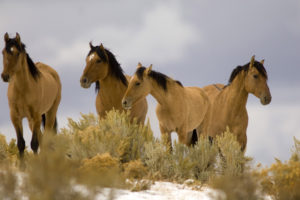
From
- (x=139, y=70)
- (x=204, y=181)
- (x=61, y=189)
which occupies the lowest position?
(x=61, y=189)

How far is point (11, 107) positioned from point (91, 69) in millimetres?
1834

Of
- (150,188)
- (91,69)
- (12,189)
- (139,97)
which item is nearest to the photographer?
(12,189)

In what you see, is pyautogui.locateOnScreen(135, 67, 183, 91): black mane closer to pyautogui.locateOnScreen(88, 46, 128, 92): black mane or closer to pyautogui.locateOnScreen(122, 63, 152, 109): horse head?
pyautogui.locateOnScreen(122, 63, 152, 109): horse head

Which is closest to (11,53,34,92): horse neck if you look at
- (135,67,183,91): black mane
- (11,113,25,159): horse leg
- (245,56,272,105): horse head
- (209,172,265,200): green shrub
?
(11,113,25,159): horse leg

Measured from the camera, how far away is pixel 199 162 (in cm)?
819

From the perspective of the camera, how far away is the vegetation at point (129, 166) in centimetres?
406

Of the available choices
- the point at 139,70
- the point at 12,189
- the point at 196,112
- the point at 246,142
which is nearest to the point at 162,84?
the point at 139,70

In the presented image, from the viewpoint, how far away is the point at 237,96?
902 cm

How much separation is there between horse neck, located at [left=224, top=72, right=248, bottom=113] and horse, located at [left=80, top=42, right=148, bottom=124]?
1.96 meters

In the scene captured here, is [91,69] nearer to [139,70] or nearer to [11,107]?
[139,70]

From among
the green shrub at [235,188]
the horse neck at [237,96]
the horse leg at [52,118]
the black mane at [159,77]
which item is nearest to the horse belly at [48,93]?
the horse leg at [52,118]

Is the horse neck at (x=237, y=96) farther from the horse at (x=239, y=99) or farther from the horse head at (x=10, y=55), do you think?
the horse head at (x=10, y=55)

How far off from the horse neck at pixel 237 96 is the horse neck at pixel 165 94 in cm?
112

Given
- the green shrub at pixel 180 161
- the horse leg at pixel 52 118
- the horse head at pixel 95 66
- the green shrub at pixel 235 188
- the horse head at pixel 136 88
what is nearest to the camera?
the green shrub at pixel 235 188
